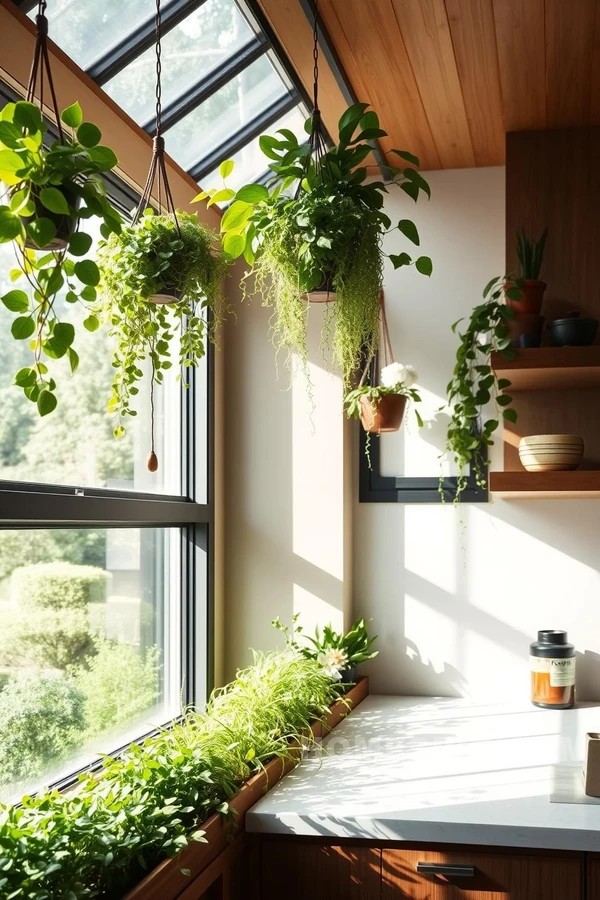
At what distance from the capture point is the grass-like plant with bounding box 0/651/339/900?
1476 millimetres

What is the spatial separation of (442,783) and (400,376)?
1492mm

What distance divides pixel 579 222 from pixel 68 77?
1.88m

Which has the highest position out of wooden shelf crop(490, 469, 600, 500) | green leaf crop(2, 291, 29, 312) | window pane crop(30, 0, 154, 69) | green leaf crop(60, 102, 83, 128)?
window pane crop(30, 0, 154, 69)

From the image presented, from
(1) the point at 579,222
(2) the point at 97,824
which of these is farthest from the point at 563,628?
(2) the point at 97,824

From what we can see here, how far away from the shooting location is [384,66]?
2854mm

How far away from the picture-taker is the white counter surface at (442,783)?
2068 mm

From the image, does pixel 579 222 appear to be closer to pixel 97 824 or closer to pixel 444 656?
pixel 444 656

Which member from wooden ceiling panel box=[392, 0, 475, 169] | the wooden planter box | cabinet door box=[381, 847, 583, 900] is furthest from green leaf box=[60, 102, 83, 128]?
cabinet door box=[381, 847, 583, 900]

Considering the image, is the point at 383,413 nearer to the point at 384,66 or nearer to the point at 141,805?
the point at 384,66

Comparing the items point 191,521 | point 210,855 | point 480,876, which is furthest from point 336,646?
point 210,855

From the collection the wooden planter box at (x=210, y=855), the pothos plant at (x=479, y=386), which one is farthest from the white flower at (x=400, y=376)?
the wooden planter box at (x=210, y=855)

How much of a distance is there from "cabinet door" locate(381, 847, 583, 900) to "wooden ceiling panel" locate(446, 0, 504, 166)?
2.18 meters

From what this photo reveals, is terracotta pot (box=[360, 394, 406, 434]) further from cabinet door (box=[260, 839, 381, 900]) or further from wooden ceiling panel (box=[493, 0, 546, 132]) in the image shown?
cabinet door (box=[260, 839, 381, 900])

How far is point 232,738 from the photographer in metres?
2.39
